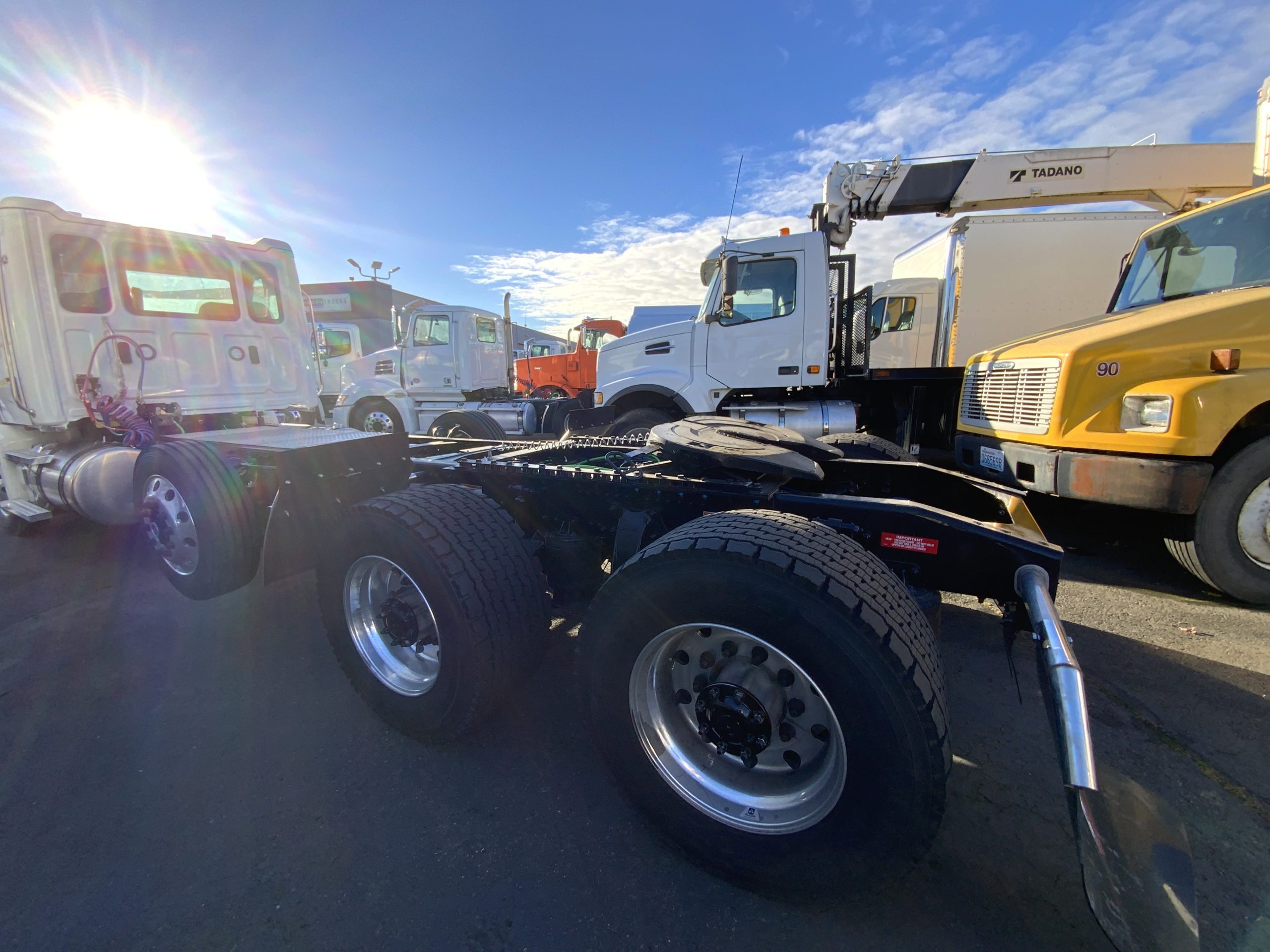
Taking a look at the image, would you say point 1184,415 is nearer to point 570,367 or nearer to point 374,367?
point 374,367

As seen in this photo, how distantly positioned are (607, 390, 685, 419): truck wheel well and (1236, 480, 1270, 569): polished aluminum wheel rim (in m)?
5.07

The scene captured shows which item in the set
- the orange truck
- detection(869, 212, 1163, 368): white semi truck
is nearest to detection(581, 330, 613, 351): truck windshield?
the orange truck

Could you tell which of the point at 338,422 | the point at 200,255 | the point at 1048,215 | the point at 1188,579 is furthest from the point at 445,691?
the point at 1048,215

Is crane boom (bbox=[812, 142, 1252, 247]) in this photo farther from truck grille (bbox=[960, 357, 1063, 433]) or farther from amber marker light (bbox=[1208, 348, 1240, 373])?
amber marker light (bbox=[1208, 348, 1240, 373])

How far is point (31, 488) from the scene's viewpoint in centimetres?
549

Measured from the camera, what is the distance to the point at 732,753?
1.75 m

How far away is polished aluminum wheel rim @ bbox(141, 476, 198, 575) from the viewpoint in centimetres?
345

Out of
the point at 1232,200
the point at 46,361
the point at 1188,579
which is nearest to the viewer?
the point at 1188,579

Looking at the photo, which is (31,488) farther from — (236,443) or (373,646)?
(373,646)

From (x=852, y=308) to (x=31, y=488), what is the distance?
9433mm

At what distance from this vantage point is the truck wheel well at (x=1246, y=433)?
340 cm

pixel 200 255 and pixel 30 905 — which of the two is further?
pixel 200 255

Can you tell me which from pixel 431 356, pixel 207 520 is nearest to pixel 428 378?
pixel 431 356

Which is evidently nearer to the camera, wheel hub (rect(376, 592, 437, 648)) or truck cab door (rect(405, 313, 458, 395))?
wheel hub (rect(376, 592, 437, 648))
